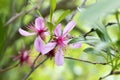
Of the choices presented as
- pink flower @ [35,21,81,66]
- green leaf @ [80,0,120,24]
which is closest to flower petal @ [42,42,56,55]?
pink flower @ [35,21,81,66]

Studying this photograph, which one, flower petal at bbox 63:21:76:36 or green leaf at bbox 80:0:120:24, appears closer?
green leaf at bbox 80:0:120:24

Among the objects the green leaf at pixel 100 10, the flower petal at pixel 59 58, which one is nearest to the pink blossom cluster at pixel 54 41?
the flower petal at pixel 59 58

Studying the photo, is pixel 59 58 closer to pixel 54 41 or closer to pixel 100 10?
pixel 54 41

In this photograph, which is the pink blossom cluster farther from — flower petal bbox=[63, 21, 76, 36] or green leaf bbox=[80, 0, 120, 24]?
green leaf bbox=[80, 0, 120, 24]

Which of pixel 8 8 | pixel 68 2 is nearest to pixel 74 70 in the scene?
pixel 68 2

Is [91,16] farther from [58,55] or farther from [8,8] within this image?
[8,8]

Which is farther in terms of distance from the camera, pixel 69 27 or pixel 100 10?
pixel 69 27

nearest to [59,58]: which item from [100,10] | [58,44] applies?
[58,44]

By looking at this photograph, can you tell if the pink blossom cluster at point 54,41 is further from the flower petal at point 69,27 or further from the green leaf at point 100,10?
the green leaf at point 100,10

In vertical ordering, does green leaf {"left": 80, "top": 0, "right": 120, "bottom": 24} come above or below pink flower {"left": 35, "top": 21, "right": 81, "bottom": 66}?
above
